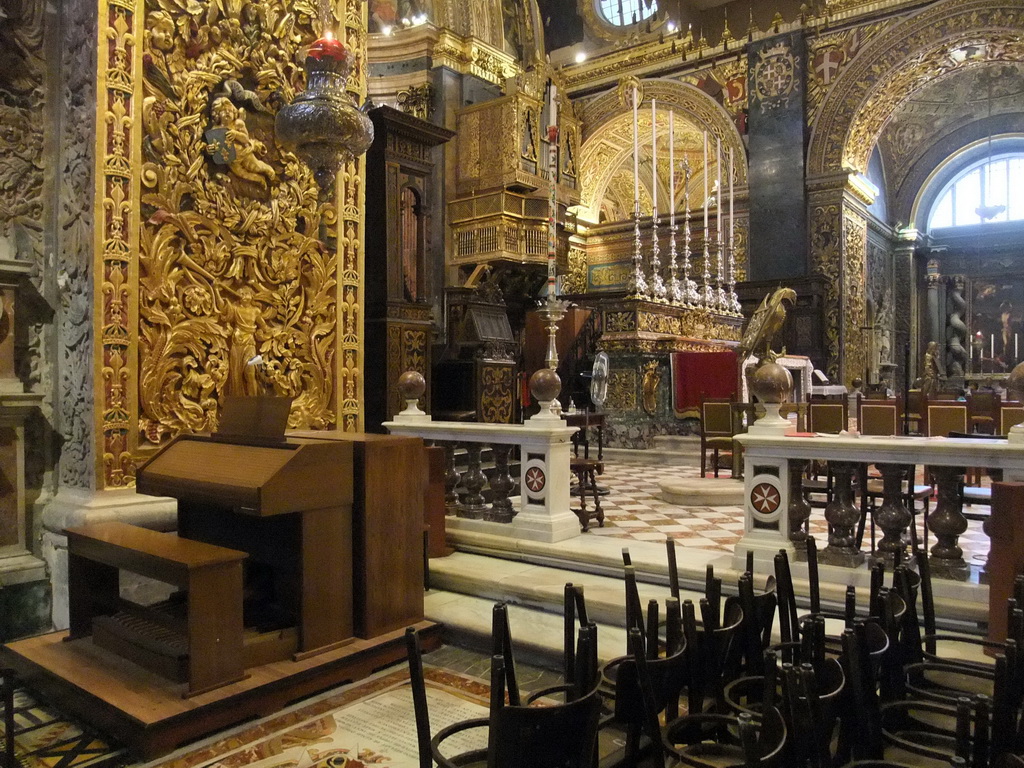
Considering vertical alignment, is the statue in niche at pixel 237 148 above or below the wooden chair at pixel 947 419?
above

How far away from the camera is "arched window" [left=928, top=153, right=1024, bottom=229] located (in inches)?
749

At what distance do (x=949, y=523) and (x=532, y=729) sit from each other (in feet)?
9.34

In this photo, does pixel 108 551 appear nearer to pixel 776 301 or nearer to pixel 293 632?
pixel 293 632

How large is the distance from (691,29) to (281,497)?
47.9ft

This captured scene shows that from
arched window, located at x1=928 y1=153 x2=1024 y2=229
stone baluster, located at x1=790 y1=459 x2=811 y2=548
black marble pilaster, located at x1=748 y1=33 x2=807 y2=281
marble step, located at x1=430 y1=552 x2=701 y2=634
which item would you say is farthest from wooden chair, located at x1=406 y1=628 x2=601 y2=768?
arched window, located at x1=928 y1=153 x2=1024 y2=229

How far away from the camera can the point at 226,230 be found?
16.6 feet

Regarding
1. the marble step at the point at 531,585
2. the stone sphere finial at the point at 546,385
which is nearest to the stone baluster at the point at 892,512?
the marble step at the point at 531,585

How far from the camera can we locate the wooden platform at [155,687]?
289 centimetres

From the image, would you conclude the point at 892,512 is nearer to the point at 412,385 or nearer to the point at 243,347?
the point at 412,385

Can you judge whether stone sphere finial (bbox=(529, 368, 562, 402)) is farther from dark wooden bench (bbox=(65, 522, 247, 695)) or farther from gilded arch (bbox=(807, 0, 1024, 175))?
gilded arch (bbox=(807, 0, 1024, 175))

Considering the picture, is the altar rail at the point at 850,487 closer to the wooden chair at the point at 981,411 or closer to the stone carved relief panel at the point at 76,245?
the stone carved relief panel at the point at 76,245

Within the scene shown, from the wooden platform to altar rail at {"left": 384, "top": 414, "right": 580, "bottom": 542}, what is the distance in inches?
60.5

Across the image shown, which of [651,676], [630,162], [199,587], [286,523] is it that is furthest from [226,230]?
[630,162]

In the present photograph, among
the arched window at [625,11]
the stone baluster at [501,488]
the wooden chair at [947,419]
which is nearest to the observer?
the stone baluster at [501,488]
